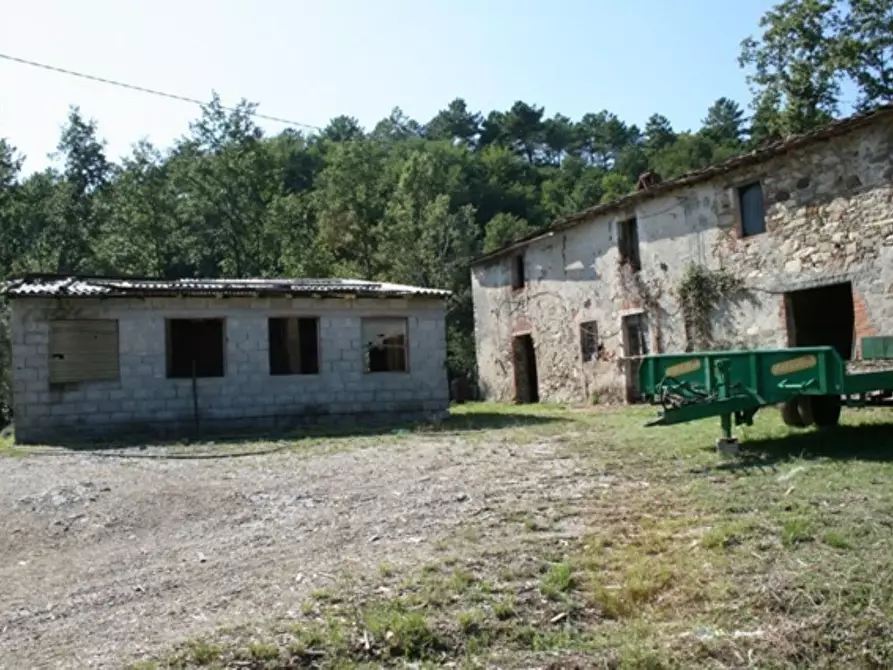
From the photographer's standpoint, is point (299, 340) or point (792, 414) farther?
point (299, 340)

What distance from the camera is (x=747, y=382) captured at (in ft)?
28.8

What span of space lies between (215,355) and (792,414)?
13.3 meters

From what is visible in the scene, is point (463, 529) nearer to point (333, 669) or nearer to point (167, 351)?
point (333, 669)

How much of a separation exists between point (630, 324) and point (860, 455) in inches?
471

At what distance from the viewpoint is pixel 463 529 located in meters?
6.50

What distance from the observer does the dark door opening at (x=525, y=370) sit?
2428 cm

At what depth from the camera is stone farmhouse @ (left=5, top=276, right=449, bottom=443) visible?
619 inches

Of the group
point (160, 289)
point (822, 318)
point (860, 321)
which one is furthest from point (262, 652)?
point (822, 318)

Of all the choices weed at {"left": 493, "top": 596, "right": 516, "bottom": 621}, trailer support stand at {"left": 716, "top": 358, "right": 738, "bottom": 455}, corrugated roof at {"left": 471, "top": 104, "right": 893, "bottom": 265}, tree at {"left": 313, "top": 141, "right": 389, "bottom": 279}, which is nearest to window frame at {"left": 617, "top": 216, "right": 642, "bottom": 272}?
corrugated roof at {"left": 471, "top": 104, "right": 893, "bottom": 265}

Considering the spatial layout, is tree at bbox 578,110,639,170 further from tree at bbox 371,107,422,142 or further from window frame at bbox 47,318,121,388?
window frame at bbox 47,318,121,388

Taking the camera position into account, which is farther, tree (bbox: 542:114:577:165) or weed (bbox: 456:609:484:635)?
tree (bbox: 542:114:577:165)

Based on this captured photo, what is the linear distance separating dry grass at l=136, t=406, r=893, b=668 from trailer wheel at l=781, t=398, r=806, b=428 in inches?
106

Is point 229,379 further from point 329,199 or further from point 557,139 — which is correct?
point 557,139

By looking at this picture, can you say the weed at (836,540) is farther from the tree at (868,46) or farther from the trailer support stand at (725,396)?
the tree at (868,46)
